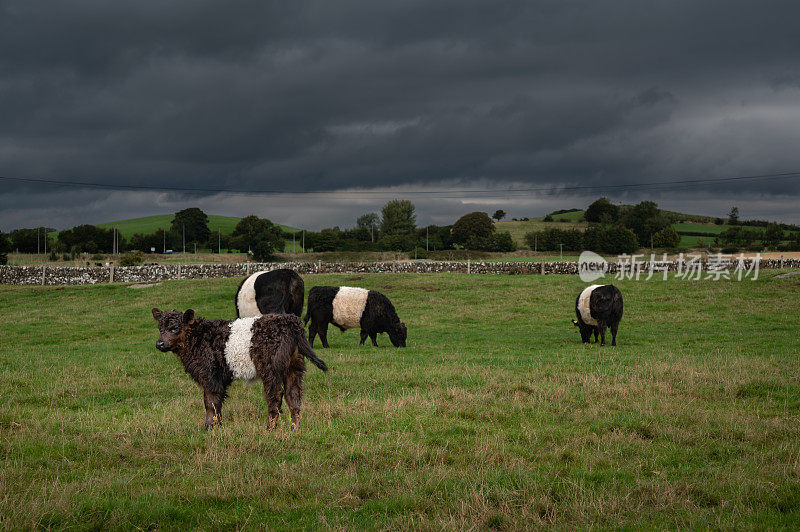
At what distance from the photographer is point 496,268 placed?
183 ft

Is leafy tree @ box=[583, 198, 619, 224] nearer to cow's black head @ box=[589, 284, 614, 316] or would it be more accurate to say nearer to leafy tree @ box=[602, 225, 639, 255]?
leafy tree @ box=[602, 225, 639, 255]

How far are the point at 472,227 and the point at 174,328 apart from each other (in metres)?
102

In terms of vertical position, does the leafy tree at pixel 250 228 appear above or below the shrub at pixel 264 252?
above

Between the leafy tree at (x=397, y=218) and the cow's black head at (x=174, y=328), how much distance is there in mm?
130098

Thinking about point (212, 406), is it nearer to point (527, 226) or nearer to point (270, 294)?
point (270, 294)

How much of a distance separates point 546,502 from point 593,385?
6188 millimetres

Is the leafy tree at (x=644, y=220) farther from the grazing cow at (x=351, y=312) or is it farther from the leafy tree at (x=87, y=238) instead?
the leafy tree at (x=87, y=238)

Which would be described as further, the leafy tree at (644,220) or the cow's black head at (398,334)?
the leafy tree at (644,220)

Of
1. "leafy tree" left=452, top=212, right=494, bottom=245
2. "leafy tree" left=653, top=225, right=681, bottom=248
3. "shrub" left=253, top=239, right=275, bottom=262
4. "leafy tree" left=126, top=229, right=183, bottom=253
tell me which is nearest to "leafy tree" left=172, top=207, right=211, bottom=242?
"leafy tree" left=126, top=229, right=183, bottom=253

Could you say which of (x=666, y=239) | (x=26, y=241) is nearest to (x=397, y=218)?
(x=666, y=239)

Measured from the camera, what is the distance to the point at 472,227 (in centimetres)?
10806

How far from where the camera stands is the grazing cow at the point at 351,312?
65.9 ft

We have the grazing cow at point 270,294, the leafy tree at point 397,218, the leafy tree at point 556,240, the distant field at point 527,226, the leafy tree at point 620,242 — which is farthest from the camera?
the leafy tree at point 397,218

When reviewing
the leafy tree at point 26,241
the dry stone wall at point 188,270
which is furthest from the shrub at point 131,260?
the leafy tree at point 26,241
